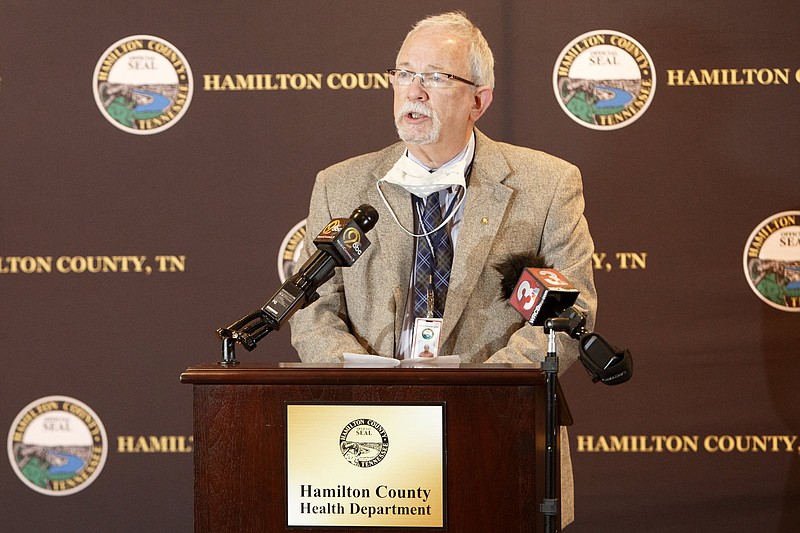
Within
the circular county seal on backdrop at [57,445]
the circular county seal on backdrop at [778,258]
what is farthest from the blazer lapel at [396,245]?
the circular county seal on backdrop at [57,445]

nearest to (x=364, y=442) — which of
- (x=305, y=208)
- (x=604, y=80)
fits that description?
(x=305, y=208)

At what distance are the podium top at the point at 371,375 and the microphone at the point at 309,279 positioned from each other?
0.08 meters

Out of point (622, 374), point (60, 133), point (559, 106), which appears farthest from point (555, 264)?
point (60, 133)

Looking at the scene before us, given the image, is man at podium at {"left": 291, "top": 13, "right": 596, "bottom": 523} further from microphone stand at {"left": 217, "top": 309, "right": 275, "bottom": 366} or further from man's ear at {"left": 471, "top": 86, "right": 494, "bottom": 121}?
microphone stand at {"left": 217, "top": 309, "right": 275, "bottom": 366}

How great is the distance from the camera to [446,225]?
9.05 feet

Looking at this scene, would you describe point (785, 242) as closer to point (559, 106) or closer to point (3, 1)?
point (559, 106)

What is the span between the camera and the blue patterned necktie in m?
2.68

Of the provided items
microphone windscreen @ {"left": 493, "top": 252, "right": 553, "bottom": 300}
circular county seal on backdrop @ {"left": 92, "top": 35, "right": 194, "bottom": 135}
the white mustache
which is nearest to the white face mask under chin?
the white mustache

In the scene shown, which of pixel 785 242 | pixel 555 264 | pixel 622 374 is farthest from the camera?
pixel 785 242

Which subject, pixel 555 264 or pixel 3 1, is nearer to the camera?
pixel 555 264

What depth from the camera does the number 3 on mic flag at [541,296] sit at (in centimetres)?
185

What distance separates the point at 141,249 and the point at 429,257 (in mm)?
1531

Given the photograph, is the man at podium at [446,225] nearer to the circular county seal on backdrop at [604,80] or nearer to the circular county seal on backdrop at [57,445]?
the circular county seal on backdrop at [604,80]

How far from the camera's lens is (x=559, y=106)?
3.73 metres
